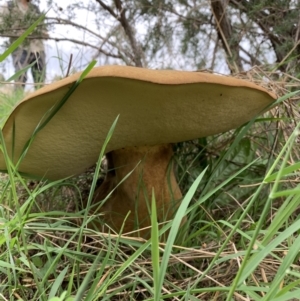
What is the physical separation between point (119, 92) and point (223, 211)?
0.62m

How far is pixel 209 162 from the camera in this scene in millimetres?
1296

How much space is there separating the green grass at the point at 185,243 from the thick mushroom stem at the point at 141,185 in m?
0.07

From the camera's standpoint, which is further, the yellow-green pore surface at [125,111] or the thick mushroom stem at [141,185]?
the thick mushroom stem at [141,185]

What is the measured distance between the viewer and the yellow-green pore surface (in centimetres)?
74

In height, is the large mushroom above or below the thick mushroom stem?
above

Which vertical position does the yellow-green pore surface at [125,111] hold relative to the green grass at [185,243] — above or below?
above

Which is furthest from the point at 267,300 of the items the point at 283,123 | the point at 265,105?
the point at 283,123

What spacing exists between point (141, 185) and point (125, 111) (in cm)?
31

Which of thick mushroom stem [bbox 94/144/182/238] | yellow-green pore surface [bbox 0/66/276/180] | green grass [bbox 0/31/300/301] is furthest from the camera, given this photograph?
thick mushroom stem [bbox 94/144/182/238]

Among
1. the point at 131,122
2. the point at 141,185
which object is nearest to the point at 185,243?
the point at 141,185

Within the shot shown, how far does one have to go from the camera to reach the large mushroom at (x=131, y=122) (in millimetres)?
752

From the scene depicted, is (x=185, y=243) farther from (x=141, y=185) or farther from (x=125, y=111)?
(x=125, y=111)

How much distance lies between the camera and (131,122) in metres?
0.91

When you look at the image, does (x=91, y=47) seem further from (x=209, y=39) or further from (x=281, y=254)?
(x=281, y=254)
